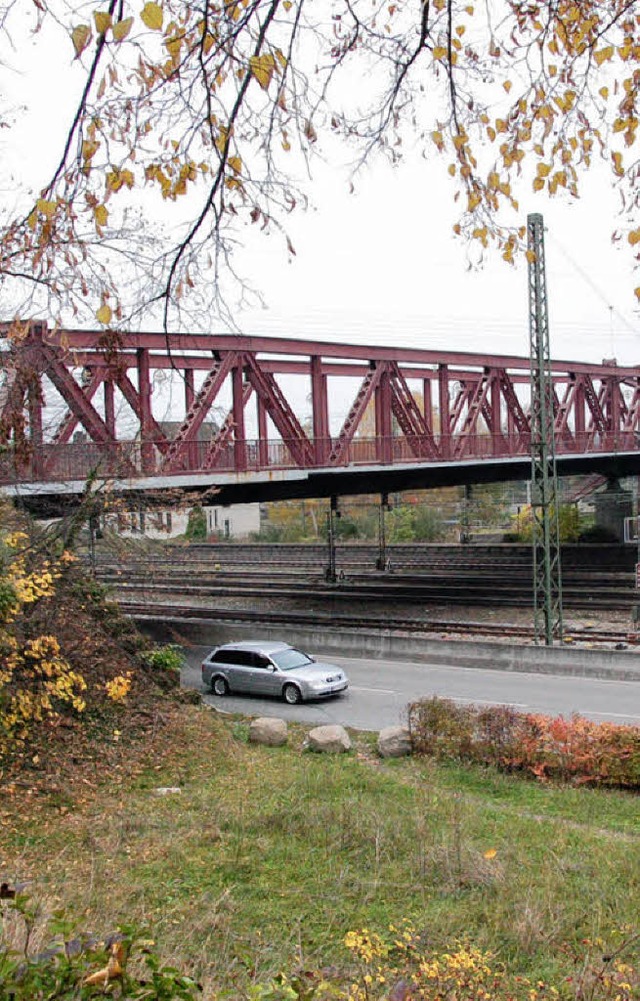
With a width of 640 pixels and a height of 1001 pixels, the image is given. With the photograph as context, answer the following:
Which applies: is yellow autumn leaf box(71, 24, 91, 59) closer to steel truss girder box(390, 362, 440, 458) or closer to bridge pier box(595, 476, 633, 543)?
steel truss girder box(390, 362, 440, 458)

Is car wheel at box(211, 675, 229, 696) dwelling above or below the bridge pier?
below

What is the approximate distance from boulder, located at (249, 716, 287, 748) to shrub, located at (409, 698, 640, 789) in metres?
2.55

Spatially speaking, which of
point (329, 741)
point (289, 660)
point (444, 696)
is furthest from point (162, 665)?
point (444, 696)

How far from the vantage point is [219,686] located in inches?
931

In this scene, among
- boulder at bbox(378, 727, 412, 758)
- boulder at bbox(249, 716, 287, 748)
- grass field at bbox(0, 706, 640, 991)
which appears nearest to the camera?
grass field at bbox(0, 706, 640, 991)

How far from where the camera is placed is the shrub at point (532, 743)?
1416cm

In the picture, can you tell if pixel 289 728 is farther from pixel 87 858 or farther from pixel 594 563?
pixel 594 563

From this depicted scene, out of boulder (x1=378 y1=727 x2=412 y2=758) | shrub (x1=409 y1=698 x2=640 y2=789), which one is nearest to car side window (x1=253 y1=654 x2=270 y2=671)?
boulder (x1=378 y1=727 x2=412 y2=758)

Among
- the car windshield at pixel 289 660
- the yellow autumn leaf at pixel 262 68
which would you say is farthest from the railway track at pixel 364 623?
the yellow autumn leaf at pixel 262 68

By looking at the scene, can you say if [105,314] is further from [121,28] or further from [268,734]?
[268,734]

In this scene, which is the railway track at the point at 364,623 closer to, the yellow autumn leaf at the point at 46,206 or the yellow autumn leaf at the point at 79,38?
the yellow autumn leaf at the point at 46,206

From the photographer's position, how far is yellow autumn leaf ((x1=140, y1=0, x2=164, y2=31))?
3605 mm

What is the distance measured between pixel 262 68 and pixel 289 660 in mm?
19463

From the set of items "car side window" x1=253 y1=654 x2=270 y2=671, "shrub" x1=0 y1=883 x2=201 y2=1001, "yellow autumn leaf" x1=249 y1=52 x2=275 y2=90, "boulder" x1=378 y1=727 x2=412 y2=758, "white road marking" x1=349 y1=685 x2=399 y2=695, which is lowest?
"white road marking" x1=349 y1=685 x2=399 y2=695
